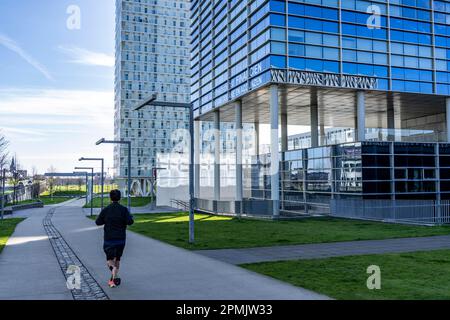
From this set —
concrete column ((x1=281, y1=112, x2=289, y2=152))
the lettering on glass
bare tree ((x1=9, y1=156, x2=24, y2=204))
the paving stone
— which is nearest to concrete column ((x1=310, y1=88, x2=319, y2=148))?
the lettering on glass

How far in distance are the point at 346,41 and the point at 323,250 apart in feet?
87.6

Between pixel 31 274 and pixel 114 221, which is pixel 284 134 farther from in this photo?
pixel 114 221

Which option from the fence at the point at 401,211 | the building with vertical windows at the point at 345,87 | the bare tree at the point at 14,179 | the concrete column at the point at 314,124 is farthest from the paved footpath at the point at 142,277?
the bare tree at the point at 14,179

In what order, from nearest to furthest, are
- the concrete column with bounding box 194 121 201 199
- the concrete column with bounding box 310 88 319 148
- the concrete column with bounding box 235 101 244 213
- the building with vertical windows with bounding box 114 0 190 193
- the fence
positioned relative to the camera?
the fence
the concrete column with bounding box 235 101 244 213
the concrete column with bounding box 310 88 319 148
the concrete column with bounding box 194 121 201 199
the building with vertical windows with bounding box 114 0 190 193

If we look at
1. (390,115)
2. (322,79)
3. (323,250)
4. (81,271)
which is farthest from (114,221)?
(390,115)

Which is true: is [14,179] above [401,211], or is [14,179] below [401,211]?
above

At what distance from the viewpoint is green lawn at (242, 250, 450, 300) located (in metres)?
8.44

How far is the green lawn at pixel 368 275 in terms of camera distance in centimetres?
844

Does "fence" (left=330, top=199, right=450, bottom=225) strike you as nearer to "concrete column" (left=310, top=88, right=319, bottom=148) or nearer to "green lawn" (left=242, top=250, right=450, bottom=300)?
"concrete column" (left=310, top=88, right=319, bottom=148)

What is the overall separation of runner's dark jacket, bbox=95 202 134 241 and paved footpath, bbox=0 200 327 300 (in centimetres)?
110

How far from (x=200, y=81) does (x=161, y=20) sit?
2093 inches

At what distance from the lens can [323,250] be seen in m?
14.7
